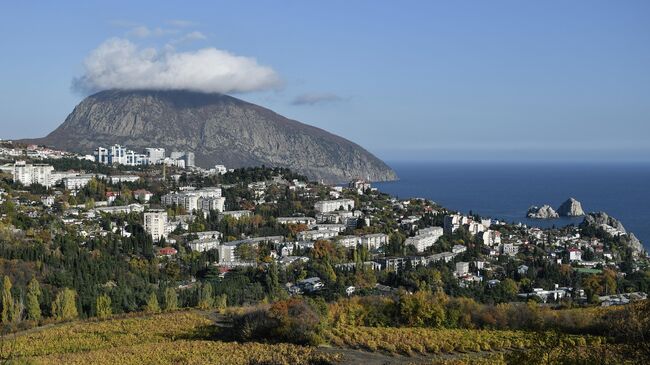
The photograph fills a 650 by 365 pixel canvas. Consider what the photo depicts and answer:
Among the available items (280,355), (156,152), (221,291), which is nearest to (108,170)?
(156,152)

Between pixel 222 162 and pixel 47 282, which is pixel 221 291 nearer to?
pixel 47 282

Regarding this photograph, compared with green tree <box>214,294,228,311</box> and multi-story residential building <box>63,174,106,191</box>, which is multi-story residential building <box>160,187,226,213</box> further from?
green tree <box>214,294,228,311</box>

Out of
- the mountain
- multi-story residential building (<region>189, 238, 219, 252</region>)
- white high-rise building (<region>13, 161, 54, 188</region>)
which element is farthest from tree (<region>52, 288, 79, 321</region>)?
the mountain

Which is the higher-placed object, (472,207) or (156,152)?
(156,152)

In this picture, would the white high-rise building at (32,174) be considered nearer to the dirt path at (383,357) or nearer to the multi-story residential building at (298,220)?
the multi-story residential building at (298,220)

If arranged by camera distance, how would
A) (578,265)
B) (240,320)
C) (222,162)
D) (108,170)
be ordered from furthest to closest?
(222,162), (108,170), (578,265), (240,320)

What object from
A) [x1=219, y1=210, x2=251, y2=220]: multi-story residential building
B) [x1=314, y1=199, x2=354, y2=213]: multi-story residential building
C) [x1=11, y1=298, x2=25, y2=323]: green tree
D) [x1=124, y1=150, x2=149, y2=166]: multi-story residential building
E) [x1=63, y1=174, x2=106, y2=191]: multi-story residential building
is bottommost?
[x1=11, y1=298, x2=25, y2=323]: green tree

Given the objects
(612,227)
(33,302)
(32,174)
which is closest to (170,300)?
(33,302)
